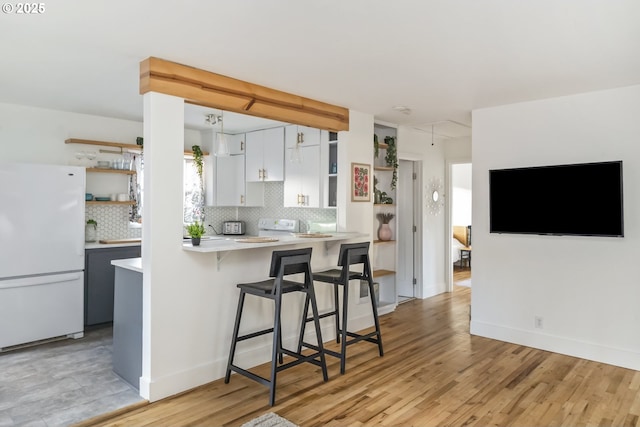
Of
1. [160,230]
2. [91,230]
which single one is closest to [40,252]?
[91,230]

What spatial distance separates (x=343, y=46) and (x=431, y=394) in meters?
2.52

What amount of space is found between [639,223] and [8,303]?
565 cm

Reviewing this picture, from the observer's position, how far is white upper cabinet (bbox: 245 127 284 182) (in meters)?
5.43

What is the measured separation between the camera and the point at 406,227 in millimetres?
6277

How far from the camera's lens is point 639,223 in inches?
141

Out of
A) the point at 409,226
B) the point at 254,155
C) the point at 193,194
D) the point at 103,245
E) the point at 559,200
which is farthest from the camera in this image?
the point at 409,226

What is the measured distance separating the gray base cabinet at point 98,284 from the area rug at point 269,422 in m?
2.80

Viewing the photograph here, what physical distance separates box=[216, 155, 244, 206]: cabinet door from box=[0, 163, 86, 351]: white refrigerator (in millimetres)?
1905

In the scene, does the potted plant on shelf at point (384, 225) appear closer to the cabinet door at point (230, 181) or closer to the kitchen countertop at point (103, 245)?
the cabinet door at point (230, 181)

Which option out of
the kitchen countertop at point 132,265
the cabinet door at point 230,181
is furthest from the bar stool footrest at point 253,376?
the cabinet door at point 230,181

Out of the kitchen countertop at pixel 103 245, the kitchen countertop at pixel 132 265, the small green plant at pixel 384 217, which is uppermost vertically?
the small green plant at pixel 384 217

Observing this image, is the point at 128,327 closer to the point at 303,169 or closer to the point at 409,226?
the point at 303,169

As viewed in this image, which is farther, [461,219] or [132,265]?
[461,219]

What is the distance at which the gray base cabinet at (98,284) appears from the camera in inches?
179
